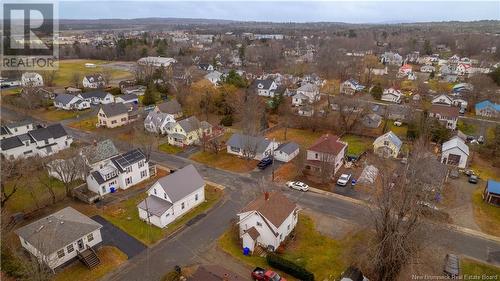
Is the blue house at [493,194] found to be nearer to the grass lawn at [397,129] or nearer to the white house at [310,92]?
the grass lawn at [397,129]

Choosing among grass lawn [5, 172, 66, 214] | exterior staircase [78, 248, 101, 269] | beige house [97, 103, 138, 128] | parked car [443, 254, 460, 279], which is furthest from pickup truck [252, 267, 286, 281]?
beige house [97, 103, 138, 128]

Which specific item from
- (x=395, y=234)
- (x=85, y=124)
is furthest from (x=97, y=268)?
(x=85, y=124)

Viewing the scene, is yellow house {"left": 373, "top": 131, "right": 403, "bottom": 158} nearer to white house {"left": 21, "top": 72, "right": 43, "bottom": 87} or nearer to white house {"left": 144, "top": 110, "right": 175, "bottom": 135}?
white house {"left": 144, "top": 110, "right": 175, "bottom": 135}

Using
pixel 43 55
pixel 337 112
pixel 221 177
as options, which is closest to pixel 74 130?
pixel 221 177

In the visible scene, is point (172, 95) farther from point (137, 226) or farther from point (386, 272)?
point (386, 272)

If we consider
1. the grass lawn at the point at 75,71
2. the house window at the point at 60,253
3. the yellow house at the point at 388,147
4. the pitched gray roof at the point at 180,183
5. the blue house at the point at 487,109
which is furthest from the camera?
the grass lawn at the point at 75,71

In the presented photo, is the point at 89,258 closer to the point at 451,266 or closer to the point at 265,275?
the point at 265,275

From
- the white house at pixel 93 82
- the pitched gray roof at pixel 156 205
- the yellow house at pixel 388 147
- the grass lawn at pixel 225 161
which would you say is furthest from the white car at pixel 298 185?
the white house at pixel 93 82
